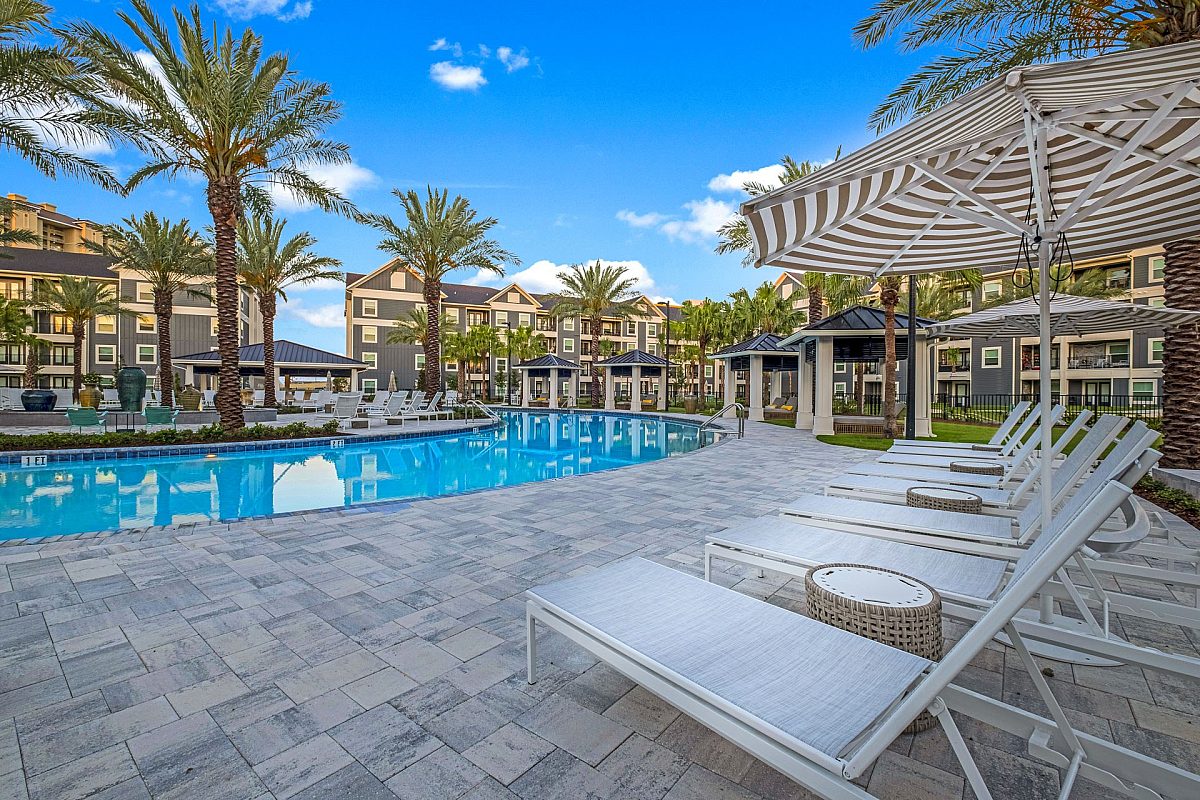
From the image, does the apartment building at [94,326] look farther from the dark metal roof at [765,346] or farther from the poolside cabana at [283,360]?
the dark metal roof at [765,346]

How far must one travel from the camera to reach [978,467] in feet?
20.8

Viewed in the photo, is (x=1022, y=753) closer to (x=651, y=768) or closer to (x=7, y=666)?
(x=651, y=768)

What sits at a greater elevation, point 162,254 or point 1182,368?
point 162,254

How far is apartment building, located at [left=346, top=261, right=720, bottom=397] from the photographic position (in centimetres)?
4675

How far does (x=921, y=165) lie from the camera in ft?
9.87

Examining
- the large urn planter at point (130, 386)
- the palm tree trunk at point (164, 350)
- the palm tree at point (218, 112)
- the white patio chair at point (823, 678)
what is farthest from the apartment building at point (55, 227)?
the white patio chair at point (823, 678)

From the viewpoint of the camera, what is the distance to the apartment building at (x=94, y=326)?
38500 mm

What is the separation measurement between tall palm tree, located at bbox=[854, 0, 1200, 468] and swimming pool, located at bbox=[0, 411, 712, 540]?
942 cm

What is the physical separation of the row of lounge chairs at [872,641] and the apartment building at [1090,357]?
2928 cm

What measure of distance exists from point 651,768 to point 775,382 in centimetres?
2887

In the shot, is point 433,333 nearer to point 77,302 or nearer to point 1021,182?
point 77,302

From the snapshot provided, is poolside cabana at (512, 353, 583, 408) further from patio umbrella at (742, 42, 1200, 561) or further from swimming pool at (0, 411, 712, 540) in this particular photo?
patio umbrella at (742, 42, 1200, 561)

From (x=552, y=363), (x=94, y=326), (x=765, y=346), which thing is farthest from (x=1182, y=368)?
(x=94, y=326)

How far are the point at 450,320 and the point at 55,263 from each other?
28.3 m
